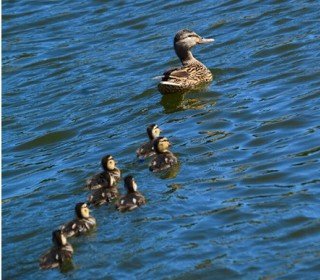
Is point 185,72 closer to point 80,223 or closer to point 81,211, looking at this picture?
point 81,211

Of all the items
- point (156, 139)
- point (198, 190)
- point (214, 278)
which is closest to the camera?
point (214, 278)

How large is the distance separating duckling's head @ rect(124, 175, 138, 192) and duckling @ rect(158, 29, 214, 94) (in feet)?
10.4

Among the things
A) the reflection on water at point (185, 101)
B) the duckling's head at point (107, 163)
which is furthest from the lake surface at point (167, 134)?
the duckling's head at point (107, 163)

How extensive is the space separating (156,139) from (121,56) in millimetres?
4005

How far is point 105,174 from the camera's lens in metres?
8.69

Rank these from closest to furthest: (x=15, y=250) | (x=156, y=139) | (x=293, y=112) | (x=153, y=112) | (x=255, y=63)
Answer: (x=15, y=250) < (x=156, y=139) < (x=293, y=112) < (x=153, y=112) < (x=255, y=63)

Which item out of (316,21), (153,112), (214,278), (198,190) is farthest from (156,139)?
(316,21)

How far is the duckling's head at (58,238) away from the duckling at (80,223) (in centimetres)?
24

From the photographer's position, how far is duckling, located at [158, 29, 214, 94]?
11.6 meters

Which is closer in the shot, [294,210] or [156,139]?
[294,210]

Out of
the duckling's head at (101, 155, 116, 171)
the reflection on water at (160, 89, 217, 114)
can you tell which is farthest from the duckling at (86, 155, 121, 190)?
the reflection on water at (160, 89, 217, 114)

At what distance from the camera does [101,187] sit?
855 centimetres

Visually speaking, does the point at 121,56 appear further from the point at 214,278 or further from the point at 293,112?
the point at 214,278

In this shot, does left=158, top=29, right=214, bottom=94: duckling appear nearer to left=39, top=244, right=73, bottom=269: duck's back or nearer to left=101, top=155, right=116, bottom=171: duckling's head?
left=101, top=155, right=116, bottom=171: duckling's head
